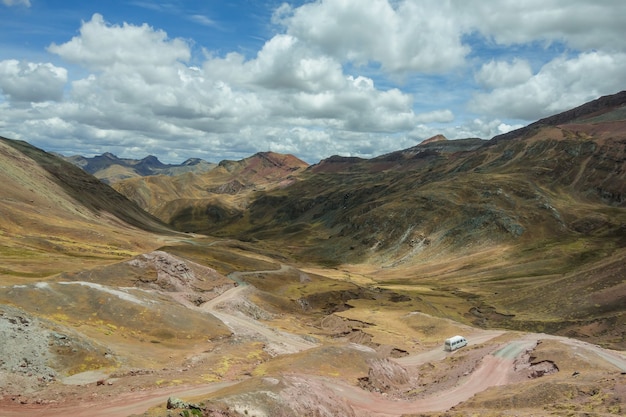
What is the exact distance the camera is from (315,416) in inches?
1312

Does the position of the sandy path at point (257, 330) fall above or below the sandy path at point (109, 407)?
below

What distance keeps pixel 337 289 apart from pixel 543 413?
86778 mm

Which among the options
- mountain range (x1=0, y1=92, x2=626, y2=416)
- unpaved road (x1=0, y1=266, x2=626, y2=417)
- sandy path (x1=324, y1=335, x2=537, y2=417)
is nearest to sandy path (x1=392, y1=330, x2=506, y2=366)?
unpaved road (x1=0, y1=266, x2=626, y2=417)

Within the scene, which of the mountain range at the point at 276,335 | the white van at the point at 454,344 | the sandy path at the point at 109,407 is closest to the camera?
the sandy path at the point at 109,407

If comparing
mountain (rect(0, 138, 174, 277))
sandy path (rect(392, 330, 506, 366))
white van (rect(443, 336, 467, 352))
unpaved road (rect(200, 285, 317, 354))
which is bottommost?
sandy path (rect(392, 330, 506, 366))

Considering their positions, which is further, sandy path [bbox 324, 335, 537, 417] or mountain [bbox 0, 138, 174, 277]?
mountain [bbox 0, 138, 174, 277]

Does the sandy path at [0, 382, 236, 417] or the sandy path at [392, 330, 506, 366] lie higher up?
the sandy path at [0, 382, 236, 417]

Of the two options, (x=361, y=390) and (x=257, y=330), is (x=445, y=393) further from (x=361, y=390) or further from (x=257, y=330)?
(x=257, y=330)

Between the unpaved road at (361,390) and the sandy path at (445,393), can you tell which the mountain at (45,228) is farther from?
the sandy path at (445,393)

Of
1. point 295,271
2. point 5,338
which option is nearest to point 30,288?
point 5,338

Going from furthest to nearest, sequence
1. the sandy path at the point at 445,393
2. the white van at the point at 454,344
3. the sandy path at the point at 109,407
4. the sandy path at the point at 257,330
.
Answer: the white van at the point at 454,344 < the sandy path at the point at 257,330 < the sandy path at the point at 445,393 < the sandy path at the point at 109,407

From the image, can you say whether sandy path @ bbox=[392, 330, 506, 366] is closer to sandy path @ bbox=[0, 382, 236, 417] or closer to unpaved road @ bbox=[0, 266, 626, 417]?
unpaved road @ bbox=[0, 266, 626, 417]

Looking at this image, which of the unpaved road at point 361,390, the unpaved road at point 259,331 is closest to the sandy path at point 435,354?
the unpaved road at point 361,390

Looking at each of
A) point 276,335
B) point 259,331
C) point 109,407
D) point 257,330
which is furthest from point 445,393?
point 109,407
